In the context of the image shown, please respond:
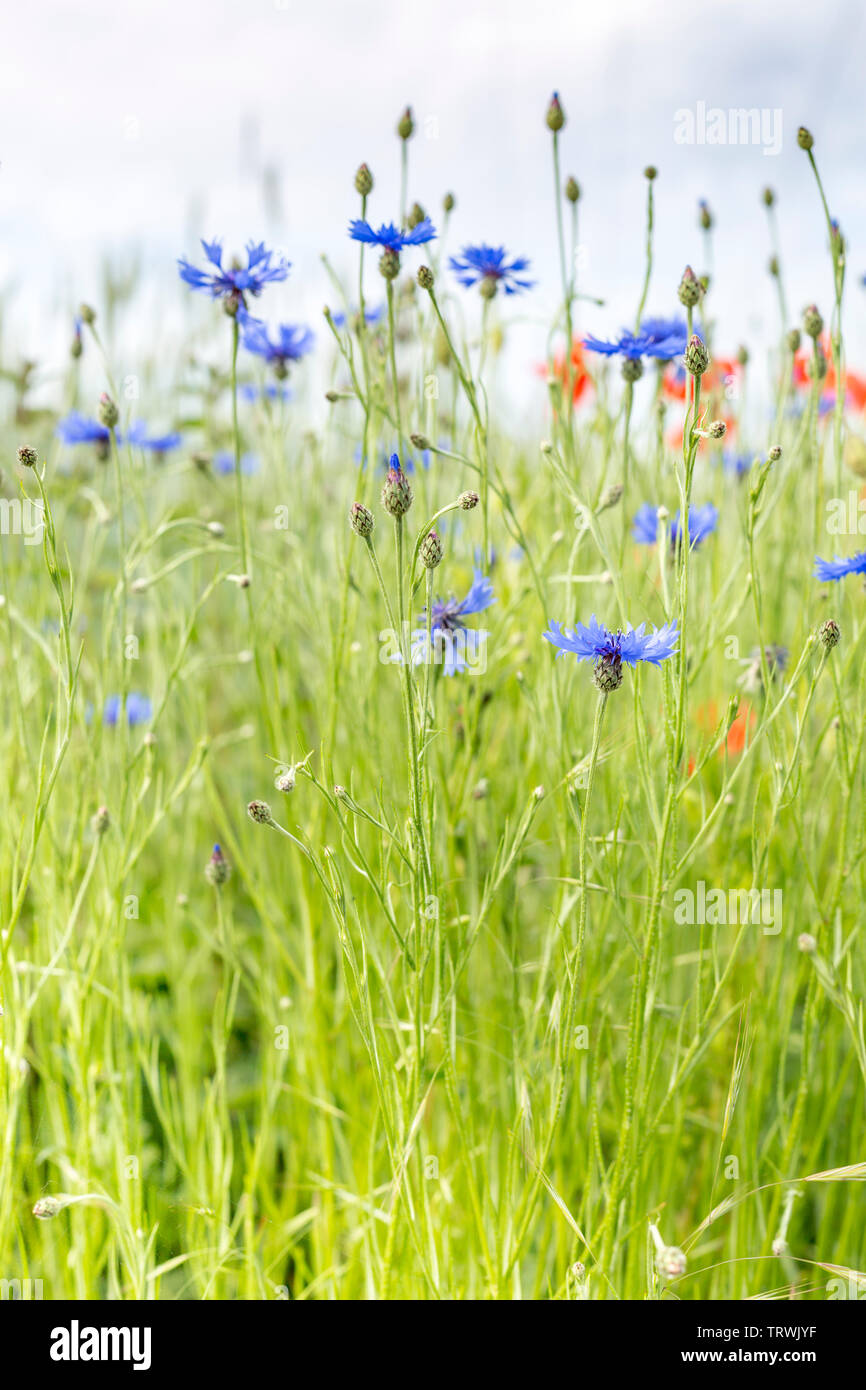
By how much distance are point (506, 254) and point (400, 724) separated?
46 centimetres

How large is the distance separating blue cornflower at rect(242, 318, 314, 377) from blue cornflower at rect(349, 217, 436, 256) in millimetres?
301

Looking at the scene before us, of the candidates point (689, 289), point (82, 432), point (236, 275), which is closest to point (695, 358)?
point (689, 289)

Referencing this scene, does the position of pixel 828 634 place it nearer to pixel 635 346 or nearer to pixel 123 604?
pixel 635 346

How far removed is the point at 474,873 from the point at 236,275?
56cm

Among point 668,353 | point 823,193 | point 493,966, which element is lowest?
point 493,966

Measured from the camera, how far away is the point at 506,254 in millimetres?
941

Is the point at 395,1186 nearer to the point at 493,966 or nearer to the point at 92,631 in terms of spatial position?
the point at 493,966

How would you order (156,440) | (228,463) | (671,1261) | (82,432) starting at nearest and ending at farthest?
(671,1261)
(82,432)
(156,440)
(228,463)

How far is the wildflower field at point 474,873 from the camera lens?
69cm

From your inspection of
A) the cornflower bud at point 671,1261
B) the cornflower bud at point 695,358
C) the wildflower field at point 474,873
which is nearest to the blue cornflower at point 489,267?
the wildflower field at point 474,873

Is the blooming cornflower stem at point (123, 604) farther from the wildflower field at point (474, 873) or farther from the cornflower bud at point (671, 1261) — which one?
the cornflower bud at point (671, 1261)

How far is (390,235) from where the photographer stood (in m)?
0.77

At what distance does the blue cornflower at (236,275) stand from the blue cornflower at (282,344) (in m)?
0.17
